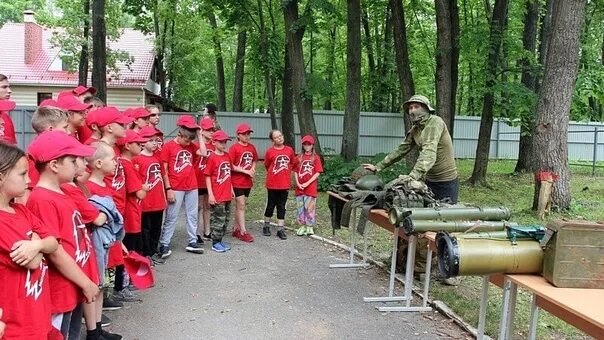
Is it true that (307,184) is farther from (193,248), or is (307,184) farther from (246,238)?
(193,248)

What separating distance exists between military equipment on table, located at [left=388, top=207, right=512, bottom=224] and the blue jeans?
334 cm

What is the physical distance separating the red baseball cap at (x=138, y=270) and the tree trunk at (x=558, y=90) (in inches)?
289

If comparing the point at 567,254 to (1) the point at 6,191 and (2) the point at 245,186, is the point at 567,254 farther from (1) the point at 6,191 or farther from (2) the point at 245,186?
(2) the point at 245,186

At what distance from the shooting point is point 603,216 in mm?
9836

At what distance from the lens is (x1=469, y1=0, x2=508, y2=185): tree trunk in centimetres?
1268

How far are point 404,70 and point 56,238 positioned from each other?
1057cm

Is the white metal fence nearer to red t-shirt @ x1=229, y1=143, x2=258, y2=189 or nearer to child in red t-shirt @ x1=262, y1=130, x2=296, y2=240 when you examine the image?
child in red t-shirt @ x1=262, y1=130, x2=296, y2=240

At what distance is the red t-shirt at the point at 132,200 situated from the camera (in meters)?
5.17

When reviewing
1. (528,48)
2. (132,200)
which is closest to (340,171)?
(528,48)

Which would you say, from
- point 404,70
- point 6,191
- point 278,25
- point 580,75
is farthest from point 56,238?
point 278,25

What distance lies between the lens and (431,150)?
5.20 meters

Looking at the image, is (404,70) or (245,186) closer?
(245,186)

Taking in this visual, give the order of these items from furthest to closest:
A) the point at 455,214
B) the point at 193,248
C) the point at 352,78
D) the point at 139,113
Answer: the point at 352,78, the point at 193,248, the point at 139,113, the point at 455,214

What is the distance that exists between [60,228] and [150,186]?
10.0ft
